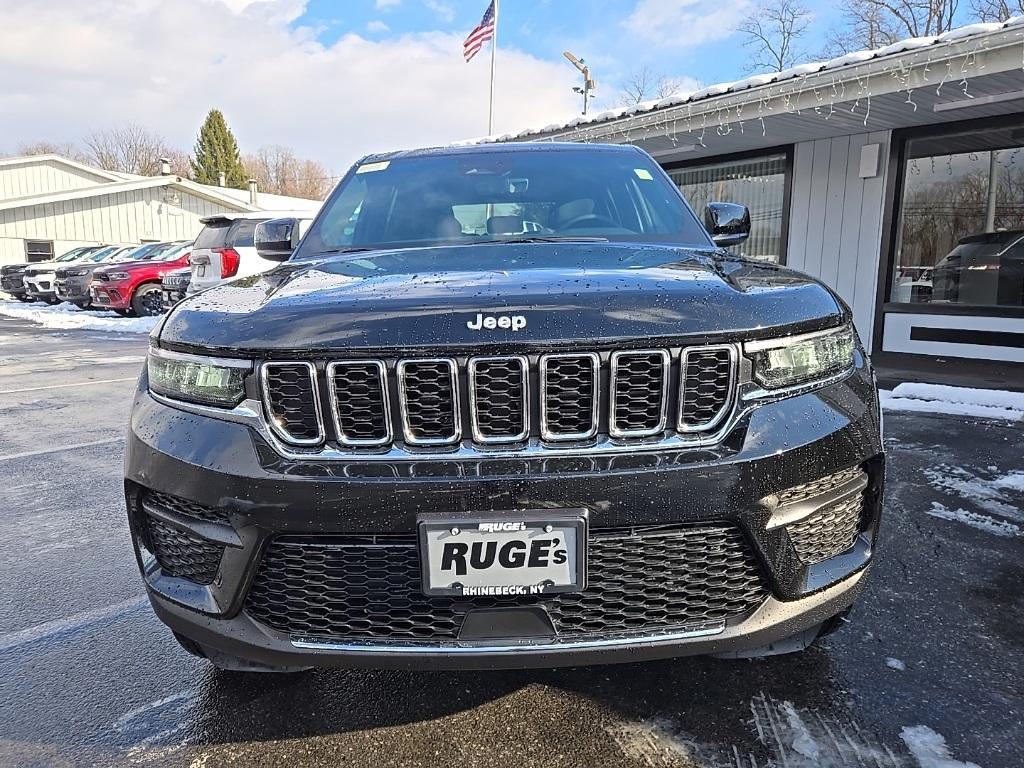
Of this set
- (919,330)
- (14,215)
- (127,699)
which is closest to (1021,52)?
(919,330)

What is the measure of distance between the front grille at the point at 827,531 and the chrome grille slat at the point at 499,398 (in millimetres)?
645

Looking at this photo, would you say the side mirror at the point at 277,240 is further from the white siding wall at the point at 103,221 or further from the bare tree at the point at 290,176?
the bare tree at the point at 290,176

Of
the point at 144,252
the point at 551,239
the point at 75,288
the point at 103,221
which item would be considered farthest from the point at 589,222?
the point at 103,221

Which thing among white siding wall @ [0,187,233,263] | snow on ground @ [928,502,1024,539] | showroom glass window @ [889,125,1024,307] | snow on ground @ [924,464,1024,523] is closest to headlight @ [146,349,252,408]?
snow on ground @ [928,502,1024,539]

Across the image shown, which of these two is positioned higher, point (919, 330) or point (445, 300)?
point (445, 300)

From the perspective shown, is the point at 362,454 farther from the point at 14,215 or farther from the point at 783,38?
the point at 783,38

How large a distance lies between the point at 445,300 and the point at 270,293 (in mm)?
538

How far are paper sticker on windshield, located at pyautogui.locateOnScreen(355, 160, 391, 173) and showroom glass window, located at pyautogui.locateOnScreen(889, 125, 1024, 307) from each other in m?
7.31

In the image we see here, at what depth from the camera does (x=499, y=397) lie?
4.92 feet

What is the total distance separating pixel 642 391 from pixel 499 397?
1.02 feet

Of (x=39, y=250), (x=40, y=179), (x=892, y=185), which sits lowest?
(x=39, y=250)

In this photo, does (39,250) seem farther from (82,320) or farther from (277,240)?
(277,240)

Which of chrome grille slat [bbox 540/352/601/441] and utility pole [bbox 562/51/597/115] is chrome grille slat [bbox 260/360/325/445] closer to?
chrome grille slat [bbox 540/352/601/441]

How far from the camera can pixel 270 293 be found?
70.7 inches
